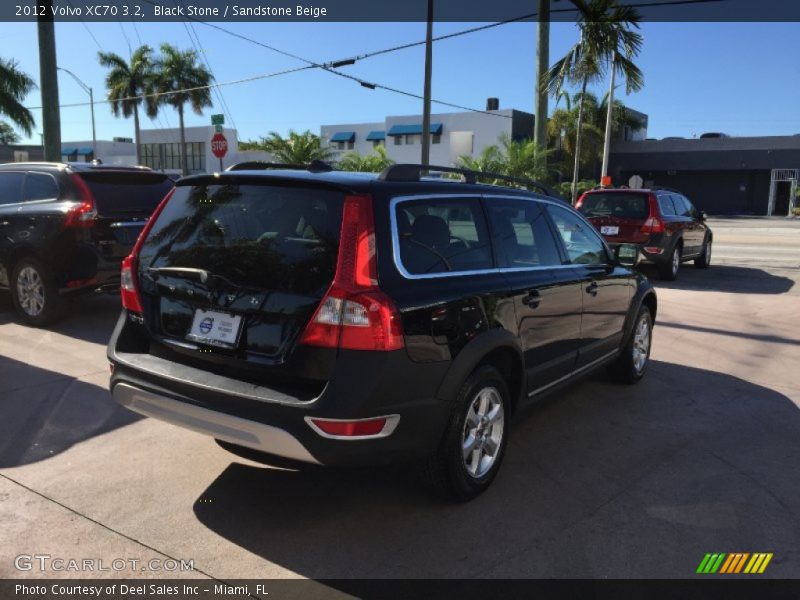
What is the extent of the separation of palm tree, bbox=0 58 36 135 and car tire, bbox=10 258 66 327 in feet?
93.1

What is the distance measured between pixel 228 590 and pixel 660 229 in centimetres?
1117

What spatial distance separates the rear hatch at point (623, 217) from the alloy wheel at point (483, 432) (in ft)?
30.0

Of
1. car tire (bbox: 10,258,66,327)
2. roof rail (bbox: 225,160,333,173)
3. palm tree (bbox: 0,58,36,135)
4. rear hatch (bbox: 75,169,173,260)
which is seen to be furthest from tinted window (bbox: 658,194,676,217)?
palm tree (bbox: 0,58,36,135)

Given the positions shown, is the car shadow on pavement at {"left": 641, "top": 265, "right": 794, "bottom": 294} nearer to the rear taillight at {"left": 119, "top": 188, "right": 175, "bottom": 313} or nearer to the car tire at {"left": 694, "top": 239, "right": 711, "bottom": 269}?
the car tire at {"left": 694, "top": 239, "right": 711, "bottom": 269}

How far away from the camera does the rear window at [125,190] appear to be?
23.1 feet

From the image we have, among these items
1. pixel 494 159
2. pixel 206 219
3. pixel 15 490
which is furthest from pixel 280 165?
pixel 494 159

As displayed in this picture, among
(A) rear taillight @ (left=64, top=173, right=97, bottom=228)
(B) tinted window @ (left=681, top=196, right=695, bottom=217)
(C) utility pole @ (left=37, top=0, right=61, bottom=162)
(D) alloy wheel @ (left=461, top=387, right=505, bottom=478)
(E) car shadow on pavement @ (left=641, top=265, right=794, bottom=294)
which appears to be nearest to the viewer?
(D) alloy wheel @ (left=461, top=387, right=505, bottom=478)

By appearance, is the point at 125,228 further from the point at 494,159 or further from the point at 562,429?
the point at 494,159

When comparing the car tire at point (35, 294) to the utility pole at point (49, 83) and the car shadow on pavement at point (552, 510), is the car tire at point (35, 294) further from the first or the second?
the utility pole at point (49, 83)

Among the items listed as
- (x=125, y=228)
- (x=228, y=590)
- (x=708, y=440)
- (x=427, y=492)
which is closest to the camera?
(x=228, y=590)

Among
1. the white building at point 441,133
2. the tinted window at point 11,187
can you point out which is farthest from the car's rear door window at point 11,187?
the white building at point 441,133

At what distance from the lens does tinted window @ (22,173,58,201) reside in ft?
23.5

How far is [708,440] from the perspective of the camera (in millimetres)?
4508

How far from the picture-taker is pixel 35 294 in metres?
7.23
